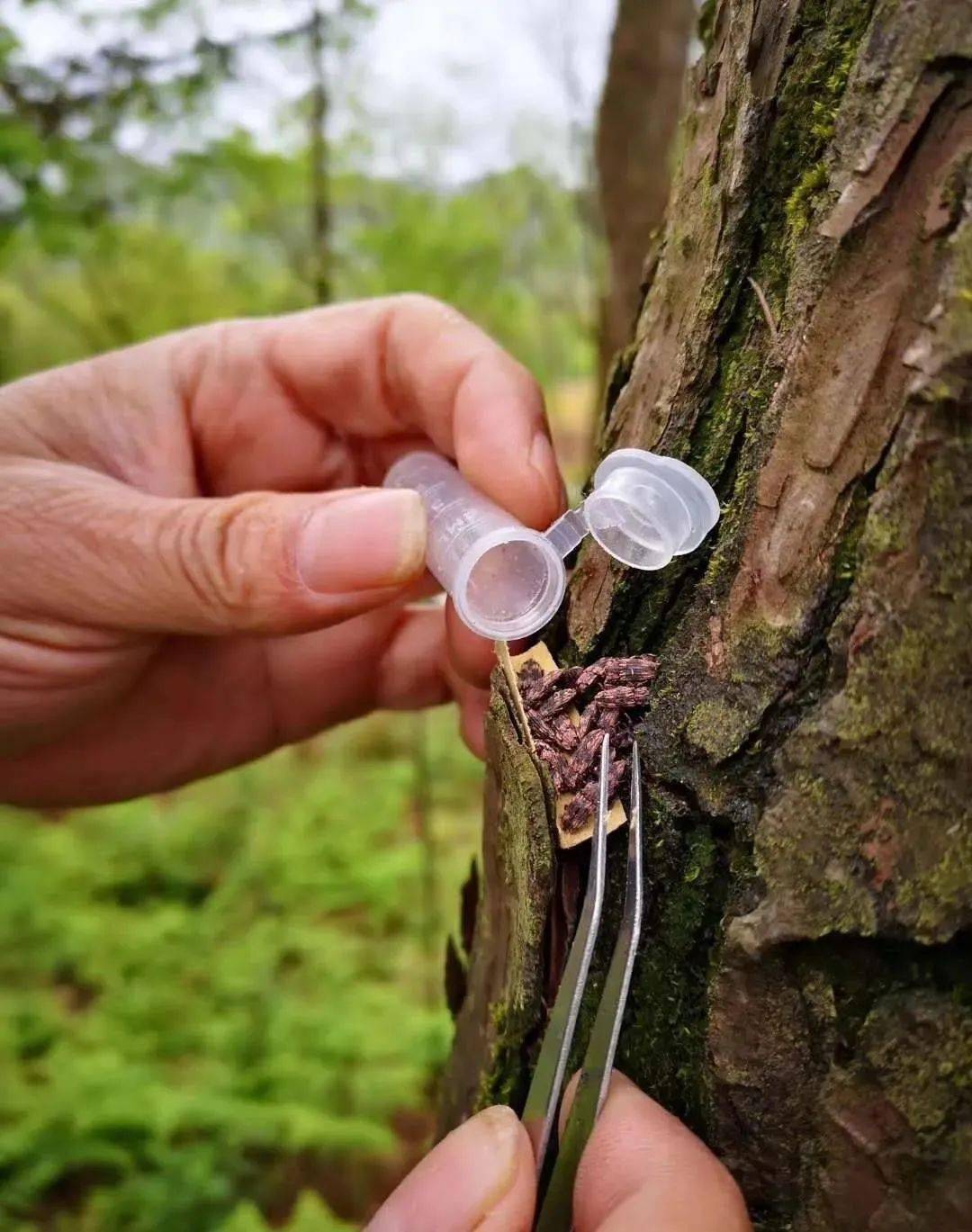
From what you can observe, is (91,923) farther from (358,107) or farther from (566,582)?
(358,107)

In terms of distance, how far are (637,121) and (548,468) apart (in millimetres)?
3014

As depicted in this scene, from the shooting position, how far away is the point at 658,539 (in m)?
0.94

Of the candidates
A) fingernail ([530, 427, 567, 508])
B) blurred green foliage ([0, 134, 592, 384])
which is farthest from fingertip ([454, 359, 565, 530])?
blurred green foliage ([0, 134, 592, 384])

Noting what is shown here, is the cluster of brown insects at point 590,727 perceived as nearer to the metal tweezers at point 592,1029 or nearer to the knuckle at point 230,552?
the metal tweezers at point 592,1029

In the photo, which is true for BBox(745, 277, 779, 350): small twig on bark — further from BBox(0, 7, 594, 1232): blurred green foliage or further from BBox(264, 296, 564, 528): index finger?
BBox(0, 7, 594, 1232): blurred green foliage

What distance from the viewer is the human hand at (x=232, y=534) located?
1288 millimetres

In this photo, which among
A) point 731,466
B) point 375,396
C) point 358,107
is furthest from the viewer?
point 358,107

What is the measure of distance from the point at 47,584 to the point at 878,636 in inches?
→ 46.9

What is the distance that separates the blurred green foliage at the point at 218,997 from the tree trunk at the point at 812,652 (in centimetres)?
227

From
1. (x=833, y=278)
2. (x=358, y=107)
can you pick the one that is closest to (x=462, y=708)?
(x=833, y=278)

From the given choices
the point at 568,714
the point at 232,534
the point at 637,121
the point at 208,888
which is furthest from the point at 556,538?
the point at 208,888

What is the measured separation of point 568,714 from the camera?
0.99m

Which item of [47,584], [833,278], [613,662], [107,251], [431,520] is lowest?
[107,251]

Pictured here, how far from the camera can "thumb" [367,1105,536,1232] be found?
0.86 m
